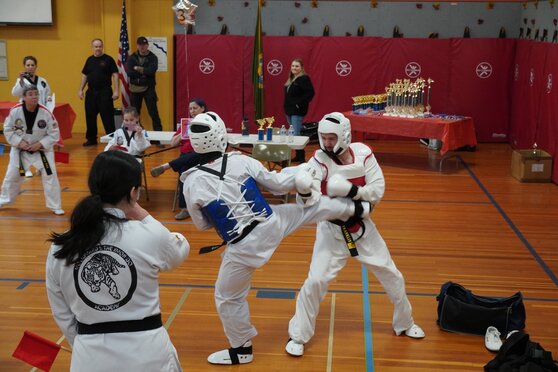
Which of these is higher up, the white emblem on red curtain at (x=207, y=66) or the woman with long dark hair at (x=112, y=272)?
the white emblem on red curtain at (x=207, y=66)

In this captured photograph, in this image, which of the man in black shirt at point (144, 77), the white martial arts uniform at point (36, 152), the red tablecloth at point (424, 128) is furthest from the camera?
the man in black shirt at point (144, 77)

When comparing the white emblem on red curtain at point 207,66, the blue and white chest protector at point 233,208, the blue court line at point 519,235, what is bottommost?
the blue court line at point 519,235

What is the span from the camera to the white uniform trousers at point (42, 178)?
9266mm

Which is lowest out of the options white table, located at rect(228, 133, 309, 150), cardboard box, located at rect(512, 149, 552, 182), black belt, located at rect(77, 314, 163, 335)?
cardboard box, located at rect(512, 149, 552, 182)

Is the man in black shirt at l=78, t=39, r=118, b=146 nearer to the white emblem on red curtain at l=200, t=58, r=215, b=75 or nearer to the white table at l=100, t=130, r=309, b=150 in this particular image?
the white emblem on red curtain at l=200, t=58, r=215, b=75

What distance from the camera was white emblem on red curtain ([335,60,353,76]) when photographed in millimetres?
15156

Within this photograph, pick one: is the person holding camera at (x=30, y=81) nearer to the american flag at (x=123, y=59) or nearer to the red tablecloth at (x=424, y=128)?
the american flag at (x=123, y=59)

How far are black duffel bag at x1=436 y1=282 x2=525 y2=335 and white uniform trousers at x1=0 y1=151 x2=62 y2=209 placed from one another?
5.46 metres

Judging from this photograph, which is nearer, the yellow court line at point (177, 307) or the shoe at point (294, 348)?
the shoe at point (294, 348)

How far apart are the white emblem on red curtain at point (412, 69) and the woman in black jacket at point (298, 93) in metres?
3.09

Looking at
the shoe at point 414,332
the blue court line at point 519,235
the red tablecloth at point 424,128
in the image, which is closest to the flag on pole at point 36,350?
the shoe at point 414,332

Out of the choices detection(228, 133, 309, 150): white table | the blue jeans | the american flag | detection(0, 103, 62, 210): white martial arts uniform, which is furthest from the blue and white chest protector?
the american flag

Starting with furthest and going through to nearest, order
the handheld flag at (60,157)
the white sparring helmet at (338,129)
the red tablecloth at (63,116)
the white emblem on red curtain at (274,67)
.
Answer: the white emblem on red curtain at (274,67) → the red tablecloth at (63,116) → the handheld flag at (60,157) → the white sparring helmet at (338,129)

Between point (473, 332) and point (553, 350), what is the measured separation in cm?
62
